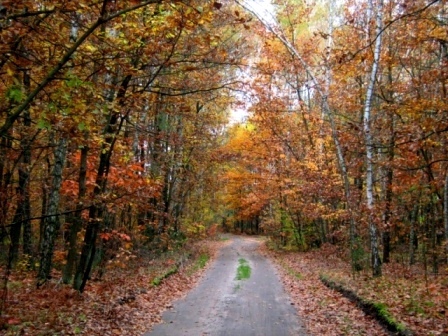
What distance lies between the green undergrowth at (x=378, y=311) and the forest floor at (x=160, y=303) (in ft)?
0.34

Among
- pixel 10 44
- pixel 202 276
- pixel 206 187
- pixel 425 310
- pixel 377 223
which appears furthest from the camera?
pixel 206 187

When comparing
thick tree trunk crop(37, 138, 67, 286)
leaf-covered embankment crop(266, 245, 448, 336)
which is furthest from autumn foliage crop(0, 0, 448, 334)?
leaf-covered embankment crop(266, 245, 448, 336)

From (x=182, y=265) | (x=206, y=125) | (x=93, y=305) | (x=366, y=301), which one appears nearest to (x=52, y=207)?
(x=93, y=305)

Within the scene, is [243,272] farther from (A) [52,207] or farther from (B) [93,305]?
(A) [52,207]

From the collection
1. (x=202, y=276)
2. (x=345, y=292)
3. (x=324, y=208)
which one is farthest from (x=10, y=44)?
(x=324, y=208)

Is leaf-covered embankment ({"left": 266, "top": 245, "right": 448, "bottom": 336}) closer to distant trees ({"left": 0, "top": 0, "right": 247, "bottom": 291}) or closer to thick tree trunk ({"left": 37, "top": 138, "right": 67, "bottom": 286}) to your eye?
distant trees ({"left": 0, "top": 0, "right": 247, "bottom": 291})

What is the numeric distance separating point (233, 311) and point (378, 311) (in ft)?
11.7

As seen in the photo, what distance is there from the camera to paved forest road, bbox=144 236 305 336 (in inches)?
343

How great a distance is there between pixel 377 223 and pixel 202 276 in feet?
24.8

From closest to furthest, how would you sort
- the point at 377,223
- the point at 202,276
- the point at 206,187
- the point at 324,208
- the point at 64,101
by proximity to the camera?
the point at 64,101
the point at 377,223
the point at 202,276
the point at 324,208
the point at 206,187

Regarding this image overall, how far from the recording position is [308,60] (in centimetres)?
2222

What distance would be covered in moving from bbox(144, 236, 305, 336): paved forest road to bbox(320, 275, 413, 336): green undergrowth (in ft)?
5.53

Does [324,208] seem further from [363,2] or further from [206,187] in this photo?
[206,187]

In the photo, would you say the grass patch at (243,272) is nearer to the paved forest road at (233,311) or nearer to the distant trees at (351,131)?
the paved forest road at (233,311)
